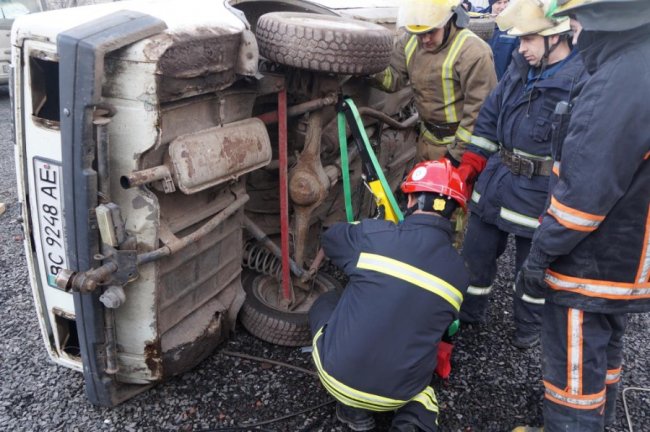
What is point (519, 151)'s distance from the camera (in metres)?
2.74

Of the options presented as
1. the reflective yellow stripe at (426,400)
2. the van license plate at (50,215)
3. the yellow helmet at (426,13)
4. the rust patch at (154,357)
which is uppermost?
the yellow helmet at (426,13)

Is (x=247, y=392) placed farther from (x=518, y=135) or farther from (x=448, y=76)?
(x=448, y=76)

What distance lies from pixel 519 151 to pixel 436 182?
77 cm

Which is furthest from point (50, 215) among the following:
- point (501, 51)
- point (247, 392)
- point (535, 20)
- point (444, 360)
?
point (501, 51)

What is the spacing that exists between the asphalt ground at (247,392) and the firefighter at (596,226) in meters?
0.38

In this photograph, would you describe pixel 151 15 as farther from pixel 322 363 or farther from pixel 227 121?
pixel 322 363

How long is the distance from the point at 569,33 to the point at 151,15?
6.31ft

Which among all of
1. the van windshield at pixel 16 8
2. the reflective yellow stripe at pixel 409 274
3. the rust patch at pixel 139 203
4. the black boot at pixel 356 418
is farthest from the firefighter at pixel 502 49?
the van windshield at pixel 16 8

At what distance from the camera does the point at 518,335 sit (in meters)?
3.02

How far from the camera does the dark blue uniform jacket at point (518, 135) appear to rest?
8.46 feet

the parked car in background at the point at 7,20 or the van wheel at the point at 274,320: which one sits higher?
the parked car in background at the point at 7,20

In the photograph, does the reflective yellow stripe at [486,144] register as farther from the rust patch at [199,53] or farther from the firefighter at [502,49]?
the firefighter at [502,49]

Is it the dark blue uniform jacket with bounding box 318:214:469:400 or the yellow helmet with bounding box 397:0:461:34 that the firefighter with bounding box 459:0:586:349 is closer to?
the yellow helmet with bounding box 397:0:461:34

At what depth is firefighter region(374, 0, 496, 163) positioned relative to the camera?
121 inches
